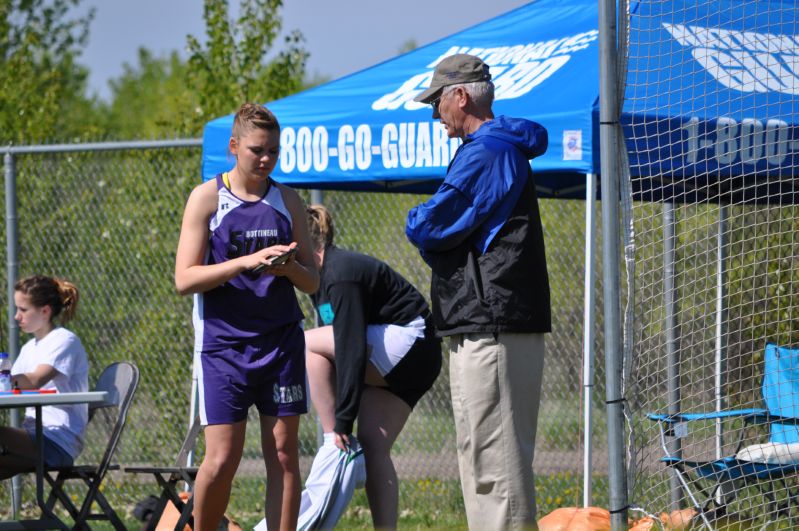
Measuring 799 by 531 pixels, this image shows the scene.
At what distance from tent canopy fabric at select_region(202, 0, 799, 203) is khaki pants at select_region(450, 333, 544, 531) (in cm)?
105

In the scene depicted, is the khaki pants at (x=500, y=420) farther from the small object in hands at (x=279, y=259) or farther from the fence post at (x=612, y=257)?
the small object in hands at (x=279, y=259)

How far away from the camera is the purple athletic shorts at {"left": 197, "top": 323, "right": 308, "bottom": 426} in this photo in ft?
14.3

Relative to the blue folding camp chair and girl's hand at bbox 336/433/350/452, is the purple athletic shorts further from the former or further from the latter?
the blue folding camp chair

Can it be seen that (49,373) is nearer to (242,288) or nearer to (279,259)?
(242,288)

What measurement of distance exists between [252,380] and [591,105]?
2.06 metres

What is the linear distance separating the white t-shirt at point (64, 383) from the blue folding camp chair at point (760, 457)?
299cm

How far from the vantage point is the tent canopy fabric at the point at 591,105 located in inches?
206

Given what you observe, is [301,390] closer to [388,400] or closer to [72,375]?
[388,400]

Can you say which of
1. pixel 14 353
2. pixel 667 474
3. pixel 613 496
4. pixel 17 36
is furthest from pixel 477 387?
pixel 17 36

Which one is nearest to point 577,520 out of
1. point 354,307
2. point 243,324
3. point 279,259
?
point 354,307

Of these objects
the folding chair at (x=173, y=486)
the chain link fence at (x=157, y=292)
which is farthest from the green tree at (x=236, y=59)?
the folding chair at (x=173, y=486)

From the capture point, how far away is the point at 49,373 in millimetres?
6184

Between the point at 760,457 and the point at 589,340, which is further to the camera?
the point at 760,457

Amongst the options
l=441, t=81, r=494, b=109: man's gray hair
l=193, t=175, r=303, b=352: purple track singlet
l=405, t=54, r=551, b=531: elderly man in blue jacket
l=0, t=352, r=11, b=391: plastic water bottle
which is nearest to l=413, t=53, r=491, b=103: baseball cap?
l=441, t=81, r=494, b=109: man's gray hair
